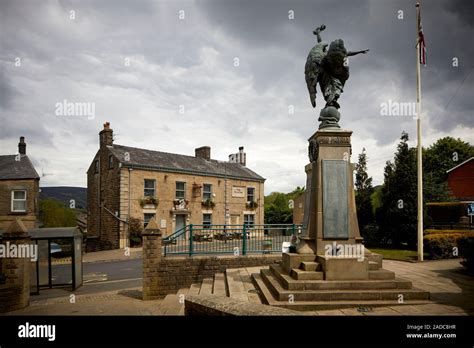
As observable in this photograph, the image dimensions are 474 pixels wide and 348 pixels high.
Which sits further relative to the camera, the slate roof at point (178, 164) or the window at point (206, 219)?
the window at point (206, 219)

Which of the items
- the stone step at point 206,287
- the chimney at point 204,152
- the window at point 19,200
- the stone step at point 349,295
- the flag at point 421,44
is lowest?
the stone step at point 206,287

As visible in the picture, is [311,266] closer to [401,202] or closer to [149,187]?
[401,202]

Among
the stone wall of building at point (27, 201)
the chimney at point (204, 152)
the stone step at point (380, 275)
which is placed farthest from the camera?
the chimney at point (204, 152)

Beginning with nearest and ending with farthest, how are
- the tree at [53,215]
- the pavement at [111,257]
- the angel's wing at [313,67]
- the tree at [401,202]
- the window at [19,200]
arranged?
the angel's wing at [313,67] < the tree at [401,202] < the pavement at [111,257] < the window at [19,200] < the tree at [53,215]

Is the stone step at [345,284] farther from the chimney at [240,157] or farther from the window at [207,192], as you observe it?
the chimney at [240,157]

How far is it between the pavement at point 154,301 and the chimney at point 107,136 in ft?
50.8

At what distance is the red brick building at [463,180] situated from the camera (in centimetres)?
3002

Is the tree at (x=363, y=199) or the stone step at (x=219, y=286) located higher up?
the tree at (x=363, y=199)

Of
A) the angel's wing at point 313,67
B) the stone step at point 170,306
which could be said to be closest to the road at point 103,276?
the stone step at point 170,306

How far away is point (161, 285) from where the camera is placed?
10359 mm
